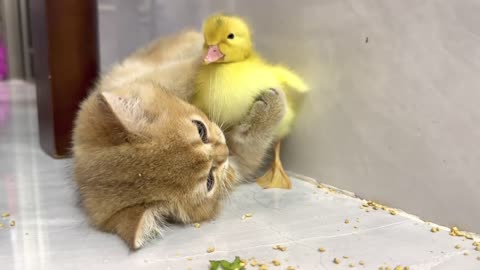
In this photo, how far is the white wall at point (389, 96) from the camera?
1.04 meters

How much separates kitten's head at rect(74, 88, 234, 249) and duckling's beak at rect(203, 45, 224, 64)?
0.13 m

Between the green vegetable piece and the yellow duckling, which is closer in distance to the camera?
the green vegetable piece

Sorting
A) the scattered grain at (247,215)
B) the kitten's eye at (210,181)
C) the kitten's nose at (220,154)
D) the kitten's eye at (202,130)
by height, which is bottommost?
the scattered grain at (247,215)

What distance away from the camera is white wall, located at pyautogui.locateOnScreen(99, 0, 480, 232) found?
1.04m

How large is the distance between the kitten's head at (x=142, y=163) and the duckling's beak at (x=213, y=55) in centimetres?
13

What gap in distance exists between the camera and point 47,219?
1.18 metres

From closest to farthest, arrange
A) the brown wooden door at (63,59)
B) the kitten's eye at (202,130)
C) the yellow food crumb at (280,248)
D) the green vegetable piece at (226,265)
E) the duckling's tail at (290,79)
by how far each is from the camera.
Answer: the green vegetable piece at (226,265), the yellow food crumb at (280,248), the kitten's eye at (202,130), the duckling's tail at (290,79), the brown wooden door at (63,59)

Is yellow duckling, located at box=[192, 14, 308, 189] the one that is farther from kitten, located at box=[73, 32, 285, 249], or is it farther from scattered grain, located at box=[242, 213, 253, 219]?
scattered grain, located at box=[242, 213, 253, 219]

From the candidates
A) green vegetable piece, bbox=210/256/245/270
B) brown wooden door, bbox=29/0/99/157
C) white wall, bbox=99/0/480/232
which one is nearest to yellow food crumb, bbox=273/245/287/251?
green vegetable piece, bbox=210/256/245/270

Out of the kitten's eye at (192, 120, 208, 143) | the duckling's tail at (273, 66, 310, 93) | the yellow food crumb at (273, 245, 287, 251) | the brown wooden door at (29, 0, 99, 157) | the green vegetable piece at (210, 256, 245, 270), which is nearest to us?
the green vegetable piece at (210, 256, 245, 270)

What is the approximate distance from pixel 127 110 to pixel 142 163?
4.8 inches

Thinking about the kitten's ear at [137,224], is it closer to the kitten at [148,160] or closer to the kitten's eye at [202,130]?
the kitten at [148,160]

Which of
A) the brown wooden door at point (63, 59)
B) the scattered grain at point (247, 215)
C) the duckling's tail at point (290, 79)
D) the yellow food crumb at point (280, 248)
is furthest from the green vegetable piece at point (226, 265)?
the brown wooden door at point (63, 59)

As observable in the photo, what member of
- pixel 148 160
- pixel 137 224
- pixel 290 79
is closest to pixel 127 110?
pixel 148 160
